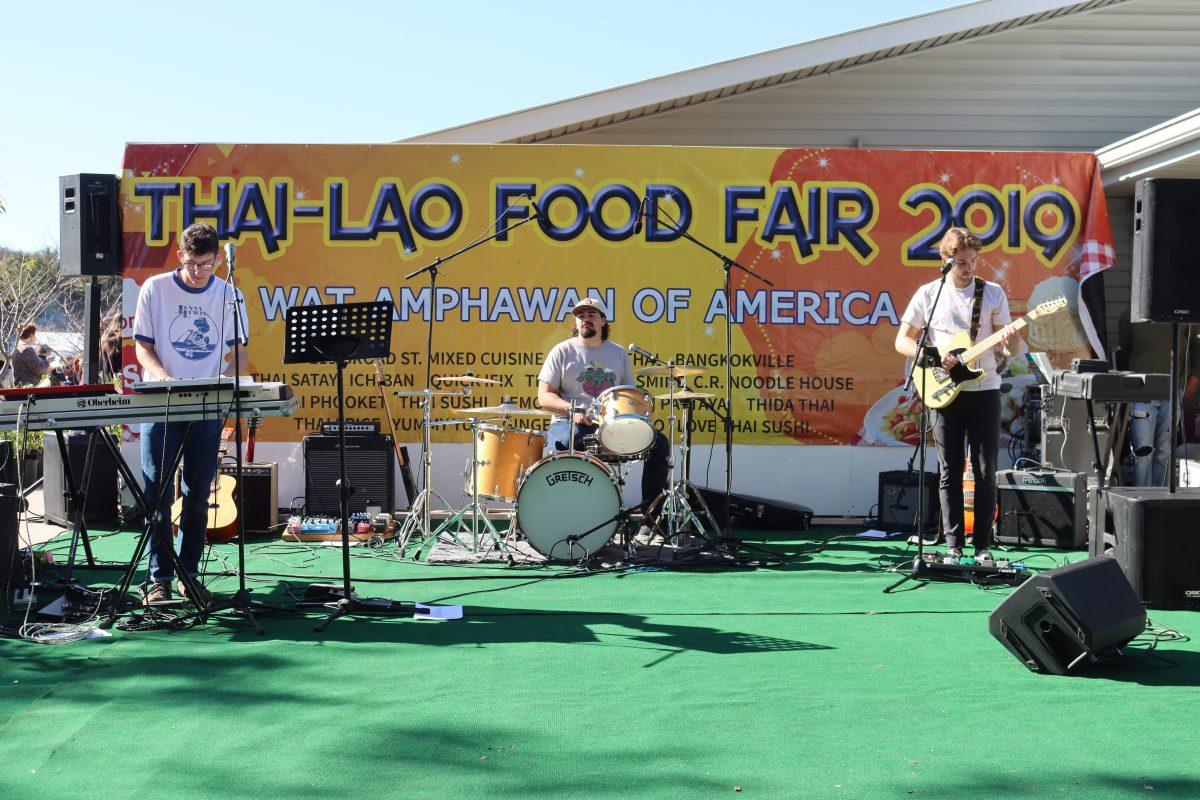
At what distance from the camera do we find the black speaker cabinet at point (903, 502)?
8.97 metres

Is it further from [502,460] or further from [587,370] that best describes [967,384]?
[502,460]

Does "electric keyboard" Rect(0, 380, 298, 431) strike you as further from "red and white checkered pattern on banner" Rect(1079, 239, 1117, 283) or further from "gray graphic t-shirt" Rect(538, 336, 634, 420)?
"red and white checkered pattern on banner" Rect(1079, 239, 1117, 283)

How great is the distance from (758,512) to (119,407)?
5454 millimetres

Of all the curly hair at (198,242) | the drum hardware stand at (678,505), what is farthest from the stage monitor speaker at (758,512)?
the curly hair at (198,242)

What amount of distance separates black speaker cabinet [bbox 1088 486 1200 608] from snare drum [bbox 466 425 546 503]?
3806 mm

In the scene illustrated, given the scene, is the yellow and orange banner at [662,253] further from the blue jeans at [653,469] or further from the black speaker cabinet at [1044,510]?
the blue jeans at [653,469]

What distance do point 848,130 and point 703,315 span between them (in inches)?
143

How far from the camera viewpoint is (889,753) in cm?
364

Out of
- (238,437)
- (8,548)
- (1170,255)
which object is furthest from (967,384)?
(8,548)

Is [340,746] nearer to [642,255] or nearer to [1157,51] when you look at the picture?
[642,255]

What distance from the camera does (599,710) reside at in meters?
4.09

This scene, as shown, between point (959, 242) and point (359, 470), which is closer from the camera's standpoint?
point (959, 242)

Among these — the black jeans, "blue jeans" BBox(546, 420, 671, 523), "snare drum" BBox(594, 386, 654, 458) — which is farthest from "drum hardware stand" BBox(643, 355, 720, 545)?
the black jeans

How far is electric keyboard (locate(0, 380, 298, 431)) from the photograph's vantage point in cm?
516
